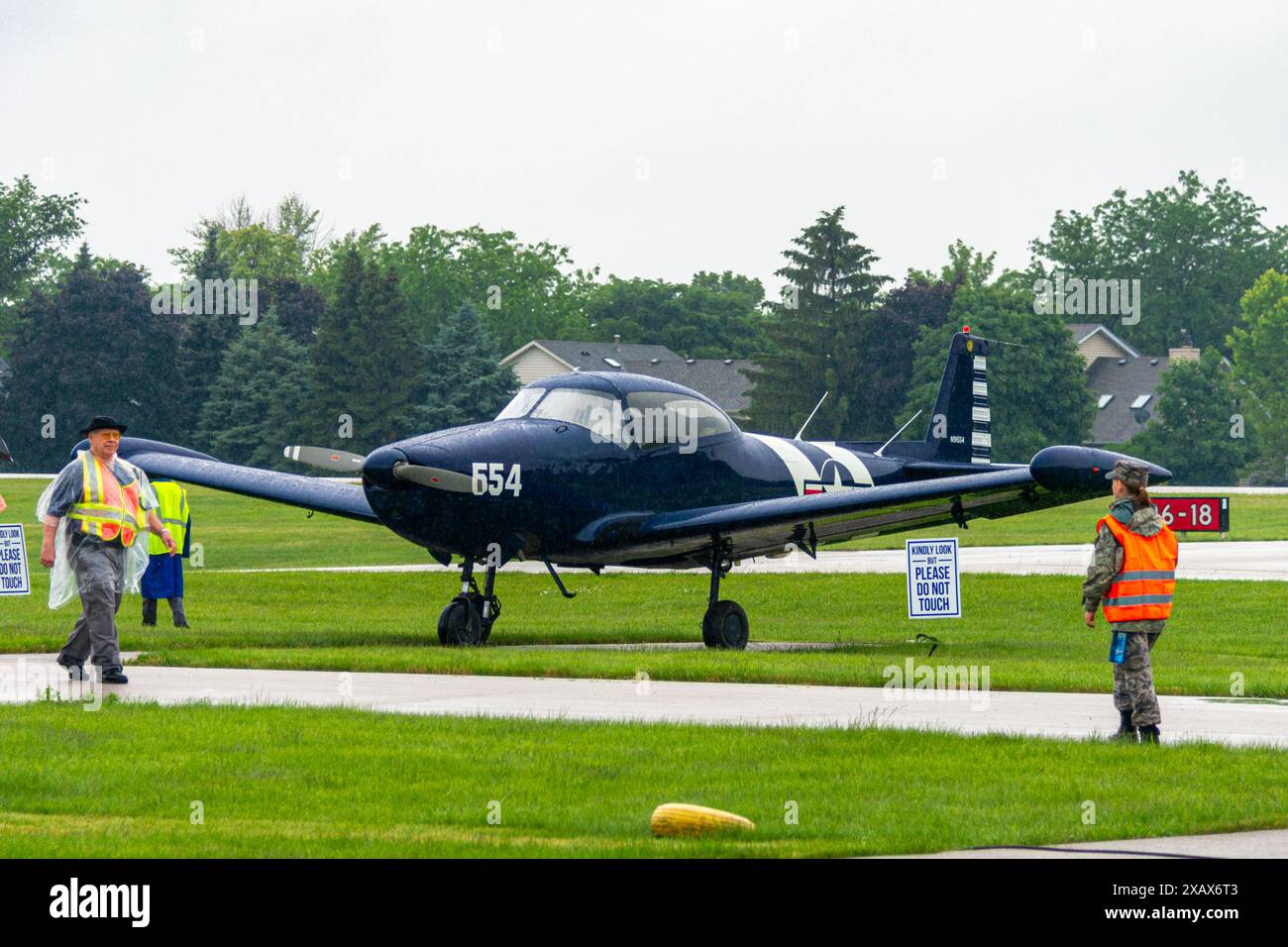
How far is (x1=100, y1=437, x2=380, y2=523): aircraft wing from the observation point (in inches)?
900

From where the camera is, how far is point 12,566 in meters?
25.0

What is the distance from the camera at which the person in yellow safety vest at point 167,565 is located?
22.8m

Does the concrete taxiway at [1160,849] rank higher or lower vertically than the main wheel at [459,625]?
lower

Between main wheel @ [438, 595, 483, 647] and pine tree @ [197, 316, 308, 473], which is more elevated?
pine tree @ [197, 316, 308, 473]

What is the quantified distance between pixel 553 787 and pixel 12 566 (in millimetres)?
16345

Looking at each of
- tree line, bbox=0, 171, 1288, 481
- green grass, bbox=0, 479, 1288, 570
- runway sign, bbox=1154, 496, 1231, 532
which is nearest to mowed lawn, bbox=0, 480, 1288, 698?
runway sign, bbox=1154, 496, 1231, 532

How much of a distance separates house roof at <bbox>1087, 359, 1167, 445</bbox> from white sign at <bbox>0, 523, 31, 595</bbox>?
8883 centimetres

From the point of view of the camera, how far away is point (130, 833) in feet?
30.3

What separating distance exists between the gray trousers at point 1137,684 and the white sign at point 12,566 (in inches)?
643

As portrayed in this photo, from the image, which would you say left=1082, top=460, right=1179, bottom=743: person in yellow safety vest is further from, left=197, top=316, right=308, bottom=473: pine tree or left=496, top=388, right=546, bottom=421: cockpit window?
left=197, top=316, right=308, bottom=473: pine tree

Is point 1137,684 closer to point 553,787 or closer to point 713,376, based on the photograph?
point 553,787

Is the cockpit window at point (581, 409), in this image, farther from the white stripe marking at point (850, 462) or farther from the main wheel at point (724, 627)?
the white stripe marking at point (850, 462)

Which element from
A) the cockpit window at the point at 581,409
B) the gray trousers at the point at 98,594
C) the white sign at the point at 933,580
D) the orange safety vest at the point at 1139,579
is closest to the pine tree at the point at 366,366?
the cockpit window at the point at 581,409
